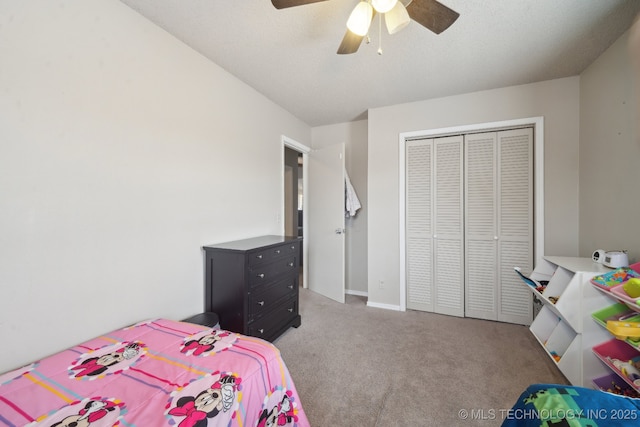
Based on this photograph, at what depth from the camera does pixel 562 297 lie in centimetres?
165

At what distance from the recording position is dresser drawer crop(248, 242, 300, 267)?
1995 millimetres

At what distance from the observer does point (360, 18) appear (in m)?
1.35

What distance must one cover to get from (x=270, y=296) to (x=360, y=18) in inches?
82.6

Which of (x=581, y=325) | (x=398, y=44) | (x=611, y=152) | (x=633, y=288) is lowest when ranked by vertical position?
(x=581, y=325)

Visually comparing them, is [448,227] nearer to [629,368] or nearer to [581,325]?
[581,325]

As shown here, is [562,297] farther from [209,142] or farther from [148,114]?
[148,114]

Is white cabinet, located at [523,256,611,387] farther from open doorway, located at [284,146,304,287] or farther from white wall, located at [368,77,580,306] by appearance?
open doorway, located at [284,146,304,287]

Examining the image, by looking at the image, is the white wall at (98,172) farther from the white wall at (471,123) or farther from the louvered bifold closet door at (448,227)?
the louvered bifold closet door at (448,227)

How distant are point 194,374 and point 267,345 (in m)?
0.35

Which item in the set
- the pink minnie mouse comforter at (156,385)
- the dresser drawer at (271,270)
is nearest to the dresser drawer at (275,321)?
the dresser drawer at (271,270)

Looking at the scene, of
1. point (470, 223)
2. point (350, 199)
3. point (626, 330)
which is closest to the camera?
point (626, 330)

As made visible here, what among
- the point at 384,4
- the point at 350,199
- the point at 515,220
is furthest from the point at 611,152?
the point at 350,199

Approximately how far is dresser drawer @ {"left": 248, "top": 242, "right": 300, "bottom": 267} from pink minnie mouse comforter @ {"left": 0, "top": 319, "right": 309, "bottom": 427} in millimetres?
676

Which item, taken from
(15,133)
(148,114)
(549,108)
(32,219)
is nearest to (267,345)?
(32,219)
